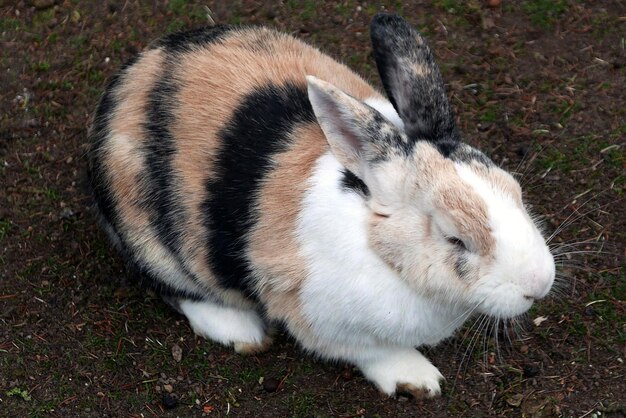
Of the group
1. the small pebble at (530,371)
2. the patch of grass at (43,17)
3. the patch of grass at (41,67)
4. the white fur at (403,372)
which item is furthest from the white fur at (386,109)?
the patch of grass at (43,17)

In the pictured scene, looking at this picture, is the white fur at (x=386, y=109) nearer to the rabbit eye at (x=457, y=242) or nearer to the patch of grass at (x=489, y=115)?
the rabbit eye at (x=457, y=242)

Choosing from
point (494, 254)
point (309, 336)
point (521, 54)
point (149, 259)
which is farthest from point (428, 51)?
point (521, 54)

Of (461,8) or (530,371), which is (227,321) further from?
(461,8)

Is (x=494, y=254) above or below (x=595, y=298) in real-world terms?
above

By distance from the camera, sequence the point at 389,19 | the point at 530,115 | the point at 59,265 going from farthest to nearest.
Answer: the point at 530,115 < the point at 59,265 < the point at 389,19

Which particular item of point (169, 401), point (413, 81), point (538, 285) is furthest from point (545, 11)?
point (169, 401)

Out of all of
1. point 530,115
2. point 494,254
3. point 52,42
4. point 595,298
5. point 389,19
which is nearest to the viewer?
→ point 494,254

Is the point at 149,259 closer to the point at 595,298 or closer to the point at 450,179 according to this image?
the point at 450,179
